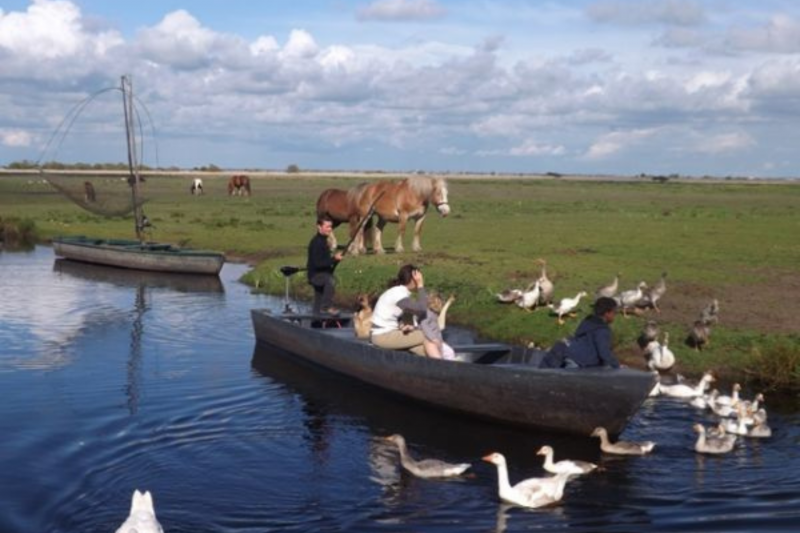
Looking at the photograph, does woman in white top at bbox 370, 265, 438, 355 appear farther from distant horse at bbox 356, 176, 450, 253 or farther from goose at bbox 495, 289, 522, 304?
distant horse at bbox 356, 176, 450, 253

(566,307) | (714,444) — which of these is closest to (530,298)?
(566,307)

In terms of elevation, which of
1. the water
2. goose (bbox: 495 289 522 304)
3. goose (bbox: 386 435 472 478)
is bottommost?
the water

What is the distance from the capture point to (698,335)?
18047 millimetres

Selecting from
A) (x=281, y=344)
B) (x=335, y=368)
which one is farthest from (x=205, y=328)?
(x=335, y=368)

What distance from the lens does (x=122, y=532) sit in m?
9.25

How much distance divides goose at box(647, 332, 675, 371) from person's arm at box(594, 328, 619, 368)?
3989 mm

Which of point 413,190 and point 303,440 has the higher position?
point 413,190

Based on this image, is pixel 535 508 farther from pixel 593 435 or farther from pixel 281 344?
pixel 281 344

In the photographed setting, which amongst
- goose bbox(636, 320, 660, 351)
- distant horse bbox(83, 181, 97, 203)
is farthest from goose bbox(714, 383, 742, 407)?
distant horse bbox(83, 181, 97, 203)

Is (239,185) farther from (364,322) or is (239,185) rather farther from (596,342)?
(596,342)

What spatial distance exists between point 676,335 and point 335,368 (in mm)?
6235

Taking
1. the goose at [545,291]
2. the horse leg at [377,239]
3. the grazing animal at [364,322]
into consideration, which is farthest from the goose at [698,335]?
the horse leg at [377,239]

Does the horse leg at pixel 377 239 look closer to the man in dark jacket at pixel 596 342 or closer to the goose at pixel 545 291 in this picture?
the goose at pixel 545 291

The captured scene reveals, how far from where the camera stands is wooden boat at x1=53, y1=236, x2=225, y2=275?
3011cm
